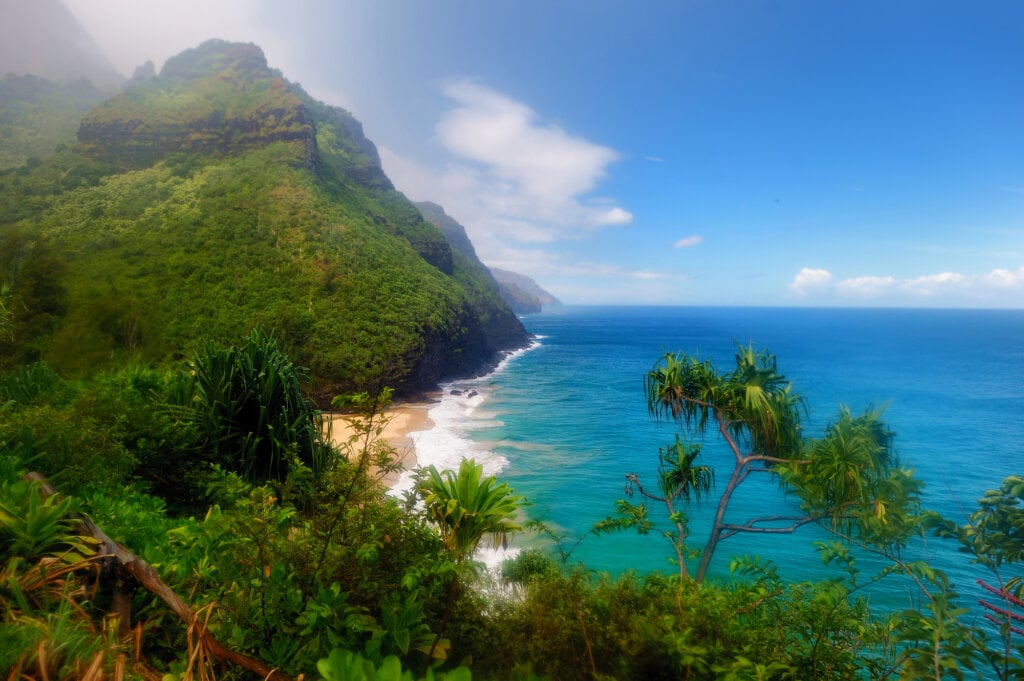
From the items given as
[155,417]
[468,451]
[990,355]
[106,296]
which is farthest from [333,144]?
[990,355]

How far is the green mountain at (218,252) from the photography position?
18.3m

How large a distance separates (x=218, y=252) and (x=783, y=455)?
34972 mm

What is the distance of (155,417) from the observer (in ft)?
18.2

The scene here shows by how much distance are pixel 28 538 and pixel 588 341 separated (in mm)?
77908

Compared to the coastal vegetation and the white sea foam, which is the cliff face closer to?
the white sea foam

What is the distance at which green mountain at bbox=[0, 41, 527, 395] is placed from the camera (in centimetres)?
1831

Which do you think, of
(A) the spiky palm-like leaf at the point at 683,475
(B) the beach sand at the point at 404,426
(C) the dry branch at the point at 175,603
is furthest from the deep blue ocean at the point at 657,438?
(C) the dry branch at the point at 175,603

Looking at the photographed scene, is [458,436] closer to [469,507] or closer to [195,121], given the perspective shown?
[469,507]

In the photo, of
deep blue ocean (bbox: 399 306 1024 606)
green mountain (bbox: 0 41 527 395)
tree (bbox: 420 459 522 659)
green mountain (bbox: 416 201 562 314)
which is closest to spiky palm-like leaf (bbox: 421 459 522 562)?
tree (bbox: 420 459 522 659)

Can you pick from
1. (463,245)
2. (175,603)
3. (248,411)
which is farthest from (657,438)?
(463,245)

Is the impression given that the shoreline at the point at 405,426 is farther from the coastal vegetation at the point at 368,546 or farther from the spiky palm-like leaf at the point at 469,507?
the spiky palm-like leaf at the point at 469,507

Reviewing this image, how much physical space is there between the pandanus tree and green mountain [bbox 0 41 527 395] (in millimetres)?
12324

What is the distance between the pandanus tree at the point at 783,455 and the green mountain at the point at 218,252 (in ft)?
40.4

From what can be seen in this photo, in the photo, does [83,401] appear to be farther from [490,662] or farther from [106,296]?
[106,296]
